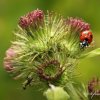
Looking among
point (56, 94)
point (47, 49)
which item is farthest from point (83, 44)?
point (56, 94)

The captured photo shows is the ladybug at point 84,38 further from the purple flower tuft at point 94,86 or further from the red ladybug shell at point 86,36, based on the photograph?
the purple flower tuft at point 94,86

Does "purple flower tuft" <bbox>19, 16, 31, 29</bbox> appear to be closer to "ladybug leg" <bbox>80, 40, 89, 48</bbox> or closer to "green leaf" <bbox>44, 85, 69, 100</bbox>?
"ladybug leg" <bbox>80, 40, 89, 48</bbox>

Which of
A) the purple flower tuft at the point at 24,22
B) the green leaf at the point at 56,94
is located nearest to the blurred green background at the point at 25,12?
the purple flower tuft at the point at 24,22

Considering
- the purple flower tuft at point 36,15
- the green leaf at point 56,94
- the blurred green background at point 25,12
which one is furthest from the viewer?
the blurred green background at point 25,12

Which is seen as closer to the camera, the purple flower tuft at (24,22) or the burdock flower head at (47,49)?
Answer: the burdock flower head at (47,49)

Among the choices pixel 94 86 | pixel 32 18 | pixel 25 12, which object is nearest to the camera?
pixel 94 86

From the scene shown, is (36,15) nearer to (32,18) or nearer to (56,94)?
(32,18)

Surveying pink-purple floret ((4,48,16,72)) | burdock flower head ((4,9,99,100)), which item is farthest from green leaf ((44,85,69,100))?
pink-purple floret ((4,48,16,72))
